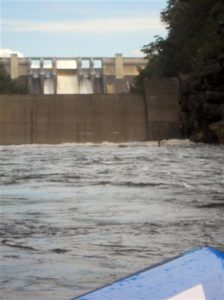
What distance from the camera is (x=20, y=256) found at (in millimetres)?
4535

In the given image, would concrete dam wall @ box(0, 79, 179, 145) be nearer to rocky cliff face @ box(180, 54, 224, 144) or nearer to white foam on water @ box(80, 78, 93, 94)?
rocky cliff face @ box(180, 54, 224, 144)

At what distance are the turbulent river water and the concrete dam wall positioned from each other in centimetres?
3069

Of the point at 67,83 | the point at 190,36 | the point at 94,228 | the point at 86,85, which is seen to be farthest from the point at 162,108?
the point at 67,83

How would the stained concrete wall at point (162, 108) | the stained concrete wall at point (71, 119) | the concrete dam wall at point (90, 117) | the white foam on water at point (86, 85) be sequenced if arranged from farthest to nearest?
the white foam on water at point (86, 85), the stained concrete wall at point (71, 119), the concrete dam wall at point (90, 117), the stained concrete wall at point (162, 108)

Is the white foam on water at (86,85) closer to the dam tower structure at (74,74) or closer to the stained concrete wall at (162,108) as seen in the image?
the dam tower structure at (74,74)

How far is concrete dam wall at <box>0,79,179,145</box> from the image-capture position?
41438mm

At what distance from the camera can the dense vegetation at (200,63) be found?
115ft

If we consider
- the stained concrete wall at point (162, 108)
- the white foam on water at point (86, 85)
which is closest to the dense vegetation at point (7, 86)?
the white foam on water at point (86, 85)

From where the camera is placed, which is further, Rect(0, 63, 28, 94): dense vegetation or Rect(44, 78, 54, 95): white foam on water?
Rect(44, 78, 54, 95): white foam on water

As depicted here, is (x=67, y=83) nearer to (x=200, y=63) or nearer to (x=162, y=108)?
(x=162, y=108)

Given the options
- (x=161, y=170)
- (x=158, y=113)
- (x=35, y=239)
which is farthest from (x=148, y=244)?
(x=158, y=113)

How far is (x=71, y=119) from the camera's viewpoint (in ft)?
138

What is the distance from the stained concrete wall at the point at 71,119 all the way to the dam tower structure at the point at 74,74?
61.0 meters

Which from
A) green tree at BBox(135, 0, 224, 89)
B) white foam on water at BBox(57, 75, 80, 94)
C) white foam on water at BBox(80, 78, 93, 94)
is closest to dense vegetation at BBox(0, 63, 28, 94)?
green tree at BBox(135, 0, 224, 89)
